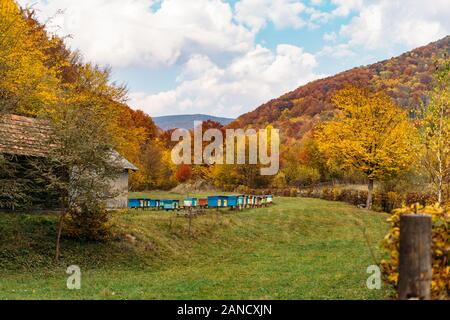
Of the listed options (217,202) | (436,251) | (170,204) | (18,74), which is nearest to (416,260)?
(436,251)

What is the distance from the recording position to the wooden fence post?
172 inches

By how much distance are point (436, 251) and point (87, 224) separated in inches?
643

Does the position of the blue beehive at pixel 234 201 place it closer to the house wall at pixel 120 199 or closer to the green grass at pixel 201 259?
the green grass at pixel 201 259

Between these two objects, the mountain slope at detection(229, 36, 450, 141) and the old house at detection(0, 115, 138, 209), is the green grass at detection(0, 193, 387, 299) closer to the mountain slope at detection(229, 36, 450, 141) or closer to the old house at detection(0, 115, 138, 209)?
the old house at detection(0, 115, 138, 209)

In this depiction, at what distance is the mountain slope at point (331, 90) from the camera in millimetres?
98181

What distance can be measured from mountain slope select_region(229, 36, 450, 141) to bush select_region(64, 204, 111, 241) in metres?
72.6

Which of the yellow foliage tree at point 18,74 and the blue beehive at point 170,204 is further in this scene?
the blue beehive at point 170,204

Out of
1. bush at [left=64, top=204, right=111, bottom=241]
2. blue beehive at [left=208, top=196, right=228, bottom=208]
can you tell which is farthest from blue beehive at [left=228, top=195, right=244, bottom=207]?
bush at [left=64, top=204, right=111, bottom=241]

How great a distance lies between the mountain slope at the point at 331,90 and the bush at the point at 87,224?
7265 cm

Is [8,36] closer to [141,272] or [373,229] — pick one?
[141,272]

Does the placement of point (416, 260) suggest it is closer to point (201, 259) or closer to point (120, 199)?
point (201, 259)

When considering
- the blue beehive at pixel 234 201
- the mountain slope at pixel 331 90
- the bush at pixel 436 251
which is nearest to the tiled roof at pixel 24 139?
the blue beehive at pixel 234 201

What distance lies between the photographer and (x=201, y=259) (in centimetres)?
2002

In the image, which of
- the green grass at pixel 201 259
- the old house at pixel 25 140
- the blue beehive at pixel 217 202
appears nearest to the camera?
the green grass at pixel 201 259
